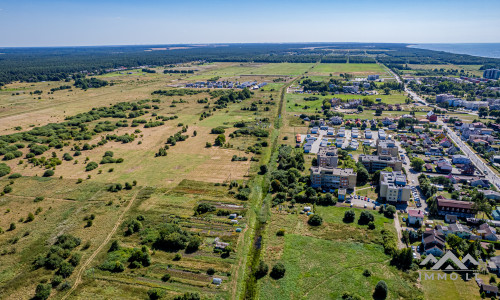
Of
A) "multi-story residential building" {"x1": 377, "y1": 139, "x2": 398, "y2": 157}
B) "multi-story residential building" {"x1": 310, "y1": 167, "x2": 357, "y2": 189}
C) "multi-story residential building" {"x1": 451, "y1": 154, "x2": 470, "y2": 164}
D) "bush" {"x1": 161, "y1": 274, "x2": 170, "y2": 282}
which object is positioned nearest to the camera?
"bush" {"x1": 161, "y1": 274, "x2": 170, "y2": 282}

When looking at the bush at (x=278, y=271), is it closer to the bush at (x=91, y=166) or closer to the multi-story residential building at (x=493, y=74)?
the bush at (x=91, y=166)

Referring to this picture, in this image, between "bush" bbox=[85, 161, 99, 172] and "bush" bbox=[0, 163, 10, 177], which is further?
"bush" bbox=[85, 161, 99, 172]

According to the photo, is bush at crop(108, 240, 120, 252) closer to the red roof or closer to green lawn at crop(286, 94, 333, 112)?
the red roof

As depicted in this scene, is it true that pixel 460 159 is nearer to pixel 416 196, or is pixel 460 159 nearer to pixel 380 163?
pixel 380 163

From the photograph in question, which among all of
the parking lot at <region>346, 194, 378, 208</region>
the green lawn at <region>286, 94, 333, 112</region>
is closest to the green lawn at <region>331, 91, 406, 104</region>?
the green lawn at <region>286, 94, 333, 112</region>

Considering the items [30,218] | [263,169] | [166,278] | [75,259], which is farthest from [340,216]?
[30,218]
